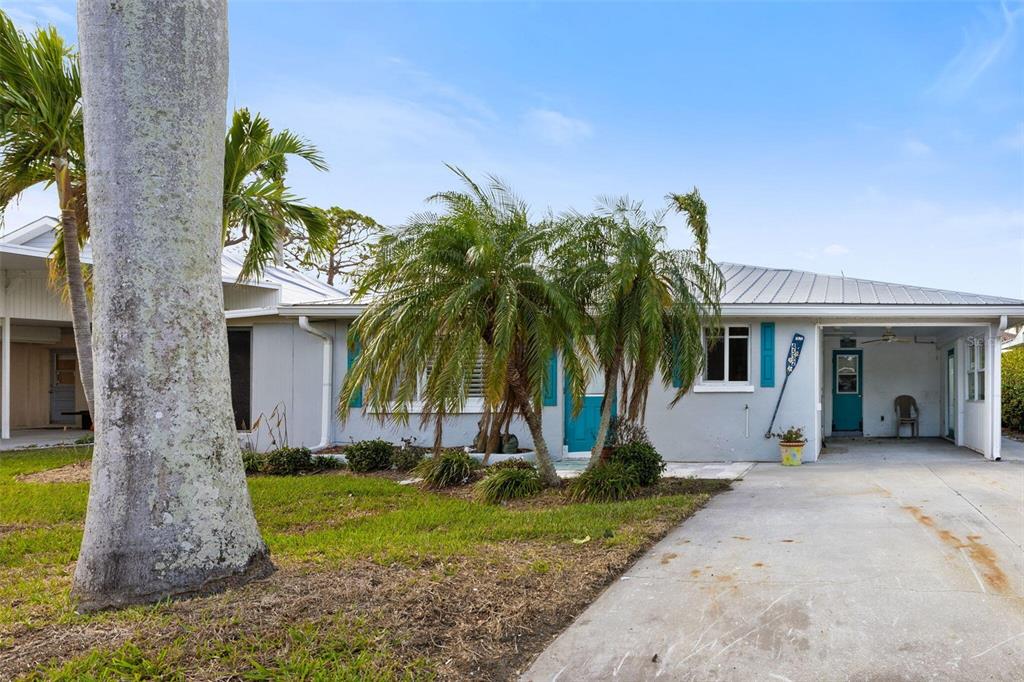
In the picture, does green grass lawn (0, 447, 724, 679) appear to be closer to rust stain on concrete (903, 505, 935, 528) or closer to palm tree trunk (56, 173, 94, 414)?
rust stain on concrete (903, 505, 935, 528)

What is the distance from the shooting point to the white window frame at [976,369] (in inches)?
522

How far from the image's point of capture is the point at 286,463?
1159 cm

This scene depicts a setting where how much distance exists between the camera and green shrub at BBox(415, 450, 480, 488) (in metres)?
9.88

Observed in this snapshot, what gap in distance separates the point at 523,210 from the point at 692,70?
18.0 feet

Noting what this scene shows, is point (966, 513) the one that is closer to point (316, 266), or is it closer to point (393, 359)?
point (393, 359)

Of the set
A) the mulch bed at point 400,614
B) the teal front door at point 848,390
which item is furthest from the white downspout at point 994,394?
the mulch bed at point 400,614

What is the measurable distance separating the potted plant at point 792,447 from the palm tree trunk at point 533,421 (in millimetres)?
4747

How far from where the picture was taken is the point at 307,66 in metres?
11.3

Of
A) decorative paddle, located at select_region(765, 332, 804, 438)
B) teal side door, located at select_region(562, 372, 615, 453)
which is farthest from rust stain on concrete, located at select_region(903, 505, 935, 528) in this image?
teal side door, located at select_region(562, 372, 615, 453)

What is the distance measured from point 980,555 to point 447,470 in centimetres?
619

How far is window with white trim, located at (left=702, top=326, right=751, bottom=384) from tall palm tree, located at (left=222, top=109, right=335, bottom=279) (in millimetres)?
6982

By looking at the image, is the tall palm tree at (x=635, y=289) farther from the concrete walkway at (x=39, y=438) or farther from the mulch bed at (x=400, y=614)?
the concrete walkway at (x=39, y=438)

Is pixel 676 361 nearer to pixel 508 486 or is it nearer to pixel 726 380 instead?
pixel 508 486

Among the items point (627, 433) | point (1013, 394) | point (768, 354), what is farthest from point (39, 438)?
point (1013, 394)
